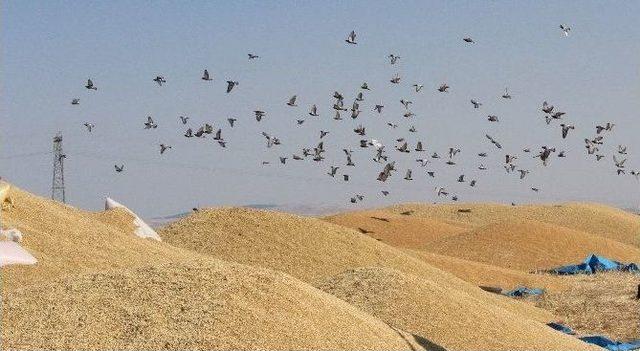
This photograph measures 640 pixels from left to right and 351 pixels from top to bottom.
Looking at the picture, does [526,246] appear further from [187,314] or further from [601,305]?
[187,314]

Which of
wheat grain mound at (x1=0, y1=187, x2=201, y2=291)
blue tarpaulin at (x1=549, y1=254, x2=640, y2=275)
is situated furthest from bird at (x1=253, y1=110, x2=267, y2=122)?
blue tarpaulin at (x1=549, y1=254, x2=640, y2=275)

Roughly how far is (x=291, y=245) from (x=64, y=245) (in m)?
10.2

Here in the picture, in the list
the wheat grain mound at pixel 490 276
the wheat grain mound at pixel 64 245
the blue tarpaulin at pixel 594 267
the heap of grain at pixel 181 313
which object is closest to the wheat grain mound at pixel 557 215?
the blue tarpaulin at pixel 594 267

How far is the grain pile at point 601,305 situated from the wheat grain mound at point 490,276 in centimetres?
72

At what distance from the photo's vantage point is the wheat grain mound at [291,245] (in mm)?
27828

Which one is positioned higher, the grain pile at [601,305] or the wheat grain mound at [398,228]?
the grain pile at [601,305]

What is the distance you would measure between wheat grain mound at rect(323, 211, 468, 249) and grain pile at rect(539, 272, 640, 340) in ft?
44.0

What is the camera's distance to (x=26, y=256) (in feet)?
60.2

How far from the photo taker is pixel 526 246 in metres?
42.5

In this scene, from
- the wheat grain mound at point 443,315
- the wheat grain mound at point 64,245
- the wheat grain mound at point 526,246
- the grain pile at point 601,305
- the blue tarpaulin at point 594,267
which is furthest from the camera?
the wheat grain mound at point 526,246

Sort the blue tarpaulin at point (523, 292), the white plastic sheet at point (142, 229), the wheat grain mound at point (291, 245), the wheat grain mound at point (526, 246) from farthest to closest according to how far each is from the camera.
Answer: the wheat grain mound at point (526, 246) < the blue tarpaulin at point (523, 292) < the wheat grain mound at point (291, 245) < the white plastic sheet at point (142, 229)

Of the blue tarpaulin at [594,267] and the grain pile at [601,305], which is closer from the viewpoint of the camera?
the grain pile at [601,305]

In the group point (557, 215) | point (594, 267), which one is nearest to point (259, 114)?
point (594, 267)

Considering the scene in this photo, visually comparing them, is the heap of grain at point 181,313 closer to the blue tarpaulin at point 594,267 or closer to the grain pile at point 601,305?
the grain pile at point 601,305
